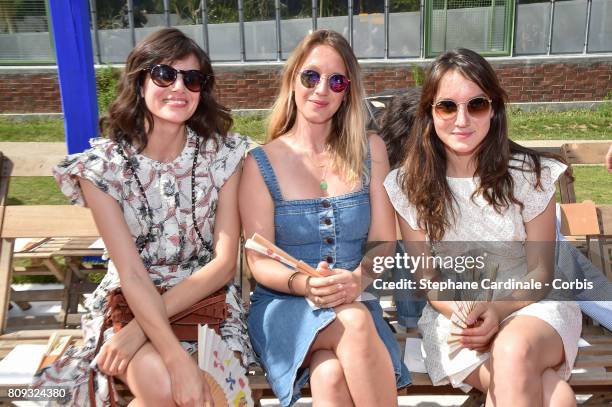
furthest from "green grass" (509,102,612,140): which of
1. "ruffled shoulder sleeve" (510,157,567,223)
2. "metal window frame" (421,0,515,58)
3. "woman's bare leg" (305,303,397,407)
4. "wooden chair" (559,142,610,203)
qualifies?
"woman's bare leg" (305,303,397,407)

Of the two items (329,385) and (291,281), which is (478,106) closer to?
(291,281)

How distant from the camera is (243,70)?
12.1m

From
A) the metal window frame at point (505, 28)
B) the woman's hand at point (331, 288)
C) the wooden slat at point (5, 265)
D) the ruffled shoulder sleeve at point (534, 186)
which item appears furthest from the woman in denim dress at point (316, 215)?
the metal window frame at point (505, 28)

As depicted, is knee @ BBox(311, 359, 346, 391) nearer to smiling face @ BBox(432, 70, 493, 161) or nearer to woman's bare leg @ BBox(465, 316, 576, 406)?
woman's bare leg @ BBox(465, 316, 576, 406)

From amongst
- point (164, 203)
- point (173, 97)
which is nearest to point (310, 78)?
point (173, 97)

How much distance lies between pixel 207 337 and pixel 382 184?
1073 millimetres

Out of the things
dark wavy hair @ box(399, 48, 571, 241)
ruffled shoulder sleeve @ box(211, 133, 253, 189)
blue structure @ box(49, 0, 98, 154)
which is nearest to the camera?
dark wavy hair @ box(399, 48, 571, 241)

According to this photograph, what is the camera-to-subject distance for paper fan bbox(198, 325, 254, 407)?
237 centimetres

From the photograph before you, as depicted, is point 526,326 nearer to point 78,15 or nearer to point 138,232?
point 138,232

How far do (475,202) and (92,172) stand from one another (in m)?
1.68

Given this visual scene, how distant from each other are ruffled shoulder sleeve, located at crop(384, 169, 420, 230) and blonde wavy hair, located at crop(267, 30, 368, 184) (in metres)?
0.13

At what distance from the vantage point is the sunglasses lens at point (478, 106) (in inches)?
106

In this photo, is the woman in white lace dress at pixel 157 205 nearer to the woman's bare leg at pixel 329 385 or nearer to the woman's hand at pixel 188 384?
the woman's hand at pixel 188 384

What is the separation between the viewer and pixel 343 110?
298 centimetres
